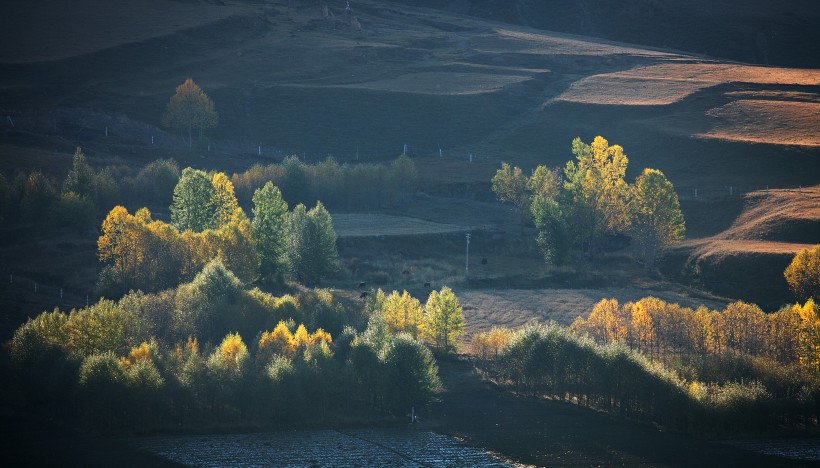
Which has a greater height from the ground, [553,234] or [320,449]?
[553,234]

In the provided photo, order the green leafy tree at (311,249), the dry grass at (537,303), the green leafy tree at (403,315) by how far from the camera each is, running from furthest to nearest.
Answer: the green leafy tree at (311,249) < the dry grass at (537,303) < the green leafy tree at (403,315)

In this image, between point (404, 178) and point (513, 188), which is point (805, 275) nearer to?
point (513, 188)

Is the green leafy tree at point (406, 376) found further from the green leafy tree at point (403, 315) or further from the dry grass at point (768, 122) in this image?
the dry grass at point (768, 122)

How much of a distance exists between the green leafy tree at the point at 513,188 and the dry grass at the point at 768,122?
34129 mm

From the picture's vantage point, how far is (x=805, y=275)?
345ft

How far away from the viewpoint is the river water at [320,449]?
6588 cm

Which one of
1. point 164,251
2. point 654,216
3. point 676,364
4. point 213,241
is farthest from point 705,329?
point 164,251

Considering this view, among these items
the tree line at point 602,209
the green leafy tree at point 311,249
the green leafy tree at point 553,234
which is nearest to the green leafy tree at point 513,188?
the tree line at point 602,209

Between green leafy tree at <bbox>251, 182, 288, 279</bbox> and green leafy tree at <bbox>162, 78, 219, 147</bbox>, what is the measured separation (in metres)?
69.1

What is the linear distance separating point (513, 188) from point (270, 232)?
46173mm

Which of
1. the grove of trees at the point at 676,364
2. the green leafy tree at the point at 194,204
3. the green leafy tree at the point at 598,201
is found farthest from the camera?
the green leafy tree at the point at 598,201

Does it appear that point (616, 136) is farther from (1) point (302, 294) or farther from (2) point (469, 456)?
(2) point (469, 456)

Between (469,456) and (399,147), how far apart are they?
115 m

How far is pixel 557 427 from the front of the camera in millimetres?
74812
